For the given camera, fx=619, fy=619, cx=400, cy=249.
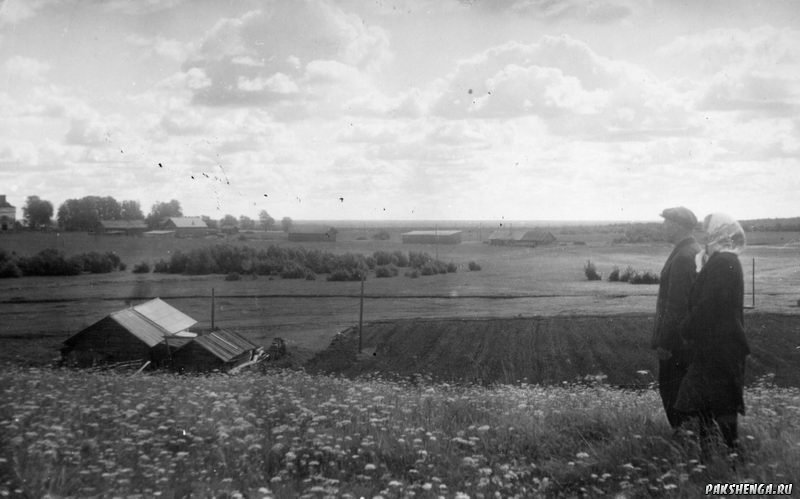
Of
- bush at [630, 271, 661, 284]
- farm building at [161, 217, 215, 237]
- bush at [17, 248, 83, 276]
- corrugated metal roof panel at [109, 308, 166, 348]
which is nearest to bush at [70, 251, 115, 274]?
bush at [17, 248, 83, 276]

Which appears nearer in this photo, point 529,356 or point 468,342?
point 529,356

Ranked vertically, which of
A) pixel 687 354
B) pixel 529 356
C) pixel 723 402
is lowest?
pixel 529 356

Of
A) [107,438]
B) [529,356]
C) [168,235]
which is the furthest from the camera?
[168,235]

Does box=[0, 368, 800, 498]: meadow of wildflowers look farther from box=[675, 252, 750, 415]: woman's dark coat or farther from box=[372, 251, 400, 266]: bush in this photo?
box=[372, 251, 400, 266]: bush

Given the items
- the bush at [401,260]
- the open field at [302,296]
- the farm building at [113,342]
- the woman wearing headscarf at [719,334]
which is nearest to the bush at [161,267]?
the open field at [302,296]

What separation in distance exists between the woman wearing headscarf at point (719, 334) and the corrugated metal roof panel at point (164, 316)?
65.5 feet

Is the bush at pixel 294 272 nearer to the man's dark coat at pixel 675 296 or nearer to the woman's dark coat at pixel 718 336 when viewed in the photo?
the man's dark coat at pixel 675 296

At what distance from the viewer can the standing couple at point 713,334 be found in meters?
4.79

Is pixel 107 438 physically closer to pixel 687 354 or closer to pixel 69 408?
pixel 69 408

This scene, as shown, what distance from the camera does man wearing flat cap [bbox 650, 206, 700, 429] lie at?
5.12 m

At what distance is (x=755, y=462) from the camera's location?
14.8 feet

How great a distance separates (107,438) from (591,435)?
4420 mm

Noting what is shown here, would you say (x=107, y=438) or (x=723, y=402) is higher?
(x=723, y=402)

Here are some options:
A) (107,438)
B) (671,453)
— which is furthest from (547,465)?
(107,438)
